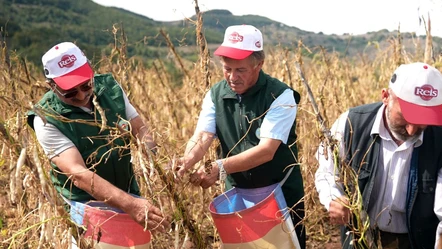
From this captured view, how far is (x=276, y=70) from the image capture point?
499 cm

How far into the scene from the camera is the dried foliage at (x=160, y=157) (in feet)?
5.50

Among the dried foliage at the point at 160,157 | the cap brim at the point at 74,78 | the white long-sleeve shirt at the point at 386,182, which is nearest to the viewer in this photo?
the dried foliage at the point at 160,157

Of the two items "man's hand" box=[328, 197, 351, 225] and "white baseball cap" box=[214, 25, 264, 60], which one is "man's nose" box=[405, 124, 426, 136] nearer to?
"man's hand" box=[328, 197, 351, 225]

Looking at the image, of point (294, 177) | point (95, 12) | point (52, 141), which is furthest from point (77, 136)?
point (95, 12)

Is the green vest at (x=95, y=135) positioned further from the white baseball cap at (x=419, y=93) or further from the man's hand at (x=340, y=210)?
the white baseball cap at (x=419, y=93)

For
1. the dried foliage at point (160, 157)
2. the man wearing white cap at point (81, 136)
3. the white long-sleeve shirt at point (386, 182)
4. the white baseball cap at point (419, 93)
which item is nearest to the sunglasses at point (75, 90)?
the man wearing white cap at point (81, 136)

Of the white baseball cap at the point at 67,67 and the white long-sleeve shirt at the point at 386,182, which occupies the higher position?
the white baseball cap at the point at 67,67

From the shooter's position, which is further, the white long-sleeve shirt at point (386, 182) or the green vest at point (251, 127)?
the green vest at point (251, 127)

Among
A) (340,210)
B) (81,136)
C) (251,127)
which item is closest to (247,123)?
(251,127)

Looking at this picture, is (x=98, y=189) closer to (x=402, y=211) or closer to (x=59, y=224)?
(x=59, y=224)

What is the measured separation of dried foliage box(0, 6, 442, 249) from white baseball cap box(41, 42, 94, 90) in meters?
0.15

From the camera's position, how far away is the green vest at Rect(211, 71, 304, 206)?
2260 millimetres

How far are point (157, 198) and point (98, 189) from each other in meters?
0.21

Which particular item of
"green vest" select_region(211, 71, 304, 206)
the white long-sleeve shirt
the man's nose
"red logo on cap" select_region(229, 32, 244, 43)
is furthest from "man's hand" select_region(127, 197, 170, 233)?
the man's nose
